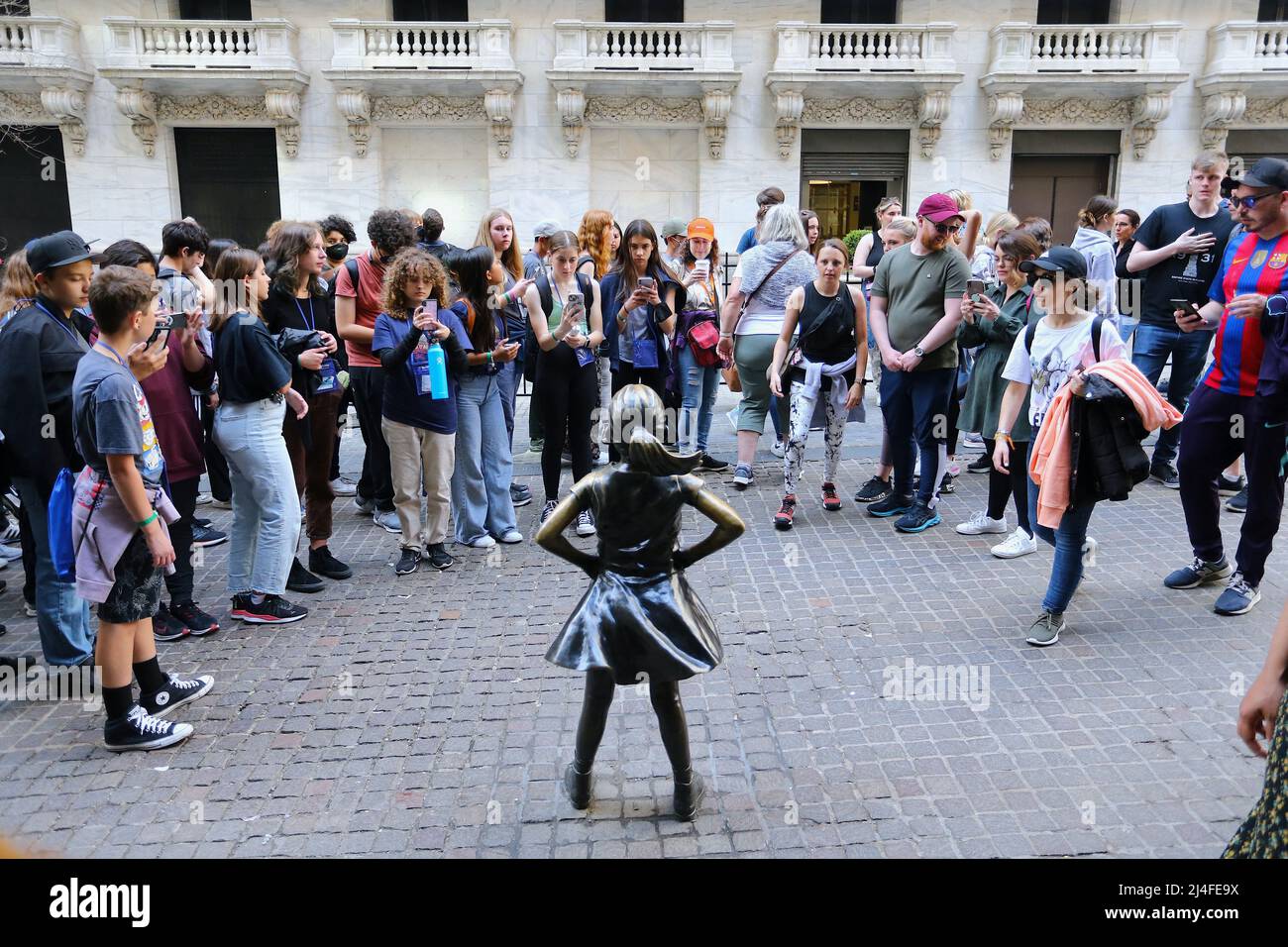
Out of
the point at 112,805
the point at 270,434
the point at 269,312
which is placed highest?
the point at 269,312

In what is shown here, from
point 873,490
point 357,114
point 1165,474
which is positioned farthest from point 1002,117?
point 873,490

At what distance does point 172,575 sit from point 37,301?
5.15 ft

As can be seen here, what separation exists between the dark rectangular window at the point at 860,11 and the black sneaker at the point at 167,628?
1830 cm

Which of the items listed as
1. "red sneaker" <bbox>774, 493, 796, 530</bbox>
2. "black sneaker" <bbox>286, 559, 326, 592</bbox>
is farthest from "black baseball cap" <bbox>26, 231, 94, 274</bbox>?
"red sneaker" <bbox>774, 493, 796, 530</bbox>

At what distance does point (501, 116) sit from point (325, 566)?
47.1 feet

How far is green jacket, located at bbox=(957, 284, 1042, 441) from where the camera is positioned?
6176 millimetres

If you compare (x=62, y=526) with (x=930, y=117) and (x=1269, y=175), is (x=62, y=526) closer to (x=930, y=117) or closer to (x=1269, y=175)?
(x=1269, y=175)

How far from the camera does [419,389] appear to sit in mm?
5664

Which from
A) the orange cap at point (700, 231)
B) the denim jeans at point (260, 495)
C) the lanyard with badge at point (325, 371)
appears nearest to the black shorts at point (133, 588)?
the denim jeans at point (260, 495)

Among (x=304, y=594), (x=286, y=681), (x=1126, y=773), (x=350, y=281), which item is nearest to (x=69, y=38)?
(x=350, y=281)

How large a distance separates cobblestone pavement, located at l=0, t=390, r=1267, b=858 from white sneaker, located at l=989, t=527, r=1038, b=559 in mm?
174

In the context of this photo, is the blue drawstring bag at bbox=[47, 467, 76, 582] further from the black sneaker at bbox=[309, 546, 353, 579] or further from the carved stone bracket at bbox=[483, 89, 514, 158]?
the carved stone bracket at bbox=[483, 89, 514, 158]

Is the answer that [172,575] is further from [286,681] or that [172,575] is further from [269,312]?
[269,312]

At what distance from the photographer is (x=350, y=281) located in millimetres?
6133
